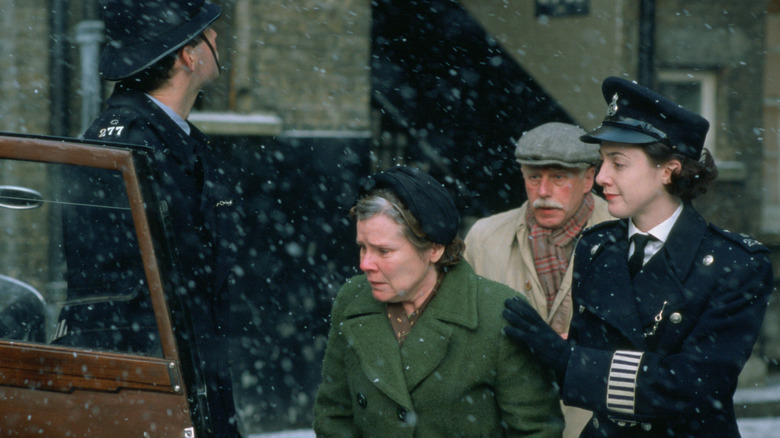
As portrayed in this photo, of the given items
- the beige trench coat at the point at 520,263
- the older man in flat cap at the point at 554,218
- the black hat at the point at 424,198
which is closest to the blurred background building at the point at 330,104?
the beige trench coat at the point at 520,263

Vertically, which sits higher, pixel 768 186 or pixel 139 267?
pixel 139 267

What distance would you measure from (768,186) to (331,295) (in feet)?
14.9

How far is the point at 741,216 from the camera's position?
847 centimetres

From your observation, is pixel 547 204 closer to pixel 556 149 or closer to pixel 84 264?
pixel 556 149

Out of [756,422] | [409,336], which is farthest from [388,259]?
[756,422]

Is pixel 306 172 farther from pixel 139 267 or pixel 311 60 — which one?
pixel 139 267

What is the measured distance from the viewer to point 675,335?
2762mm

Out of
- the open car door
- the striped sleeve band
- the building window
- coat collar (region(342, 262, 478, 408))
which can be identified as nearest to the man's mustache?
coat collar (region(342, 262, 478, 408))

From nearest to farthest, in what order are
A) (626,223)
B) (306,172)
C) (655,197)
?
1. (655,197)
2. (626,223)
3. (306,172)

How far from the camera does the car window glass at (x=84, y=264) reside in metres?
2.63

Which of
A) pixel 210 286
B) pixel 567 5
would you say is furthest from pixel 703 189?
pixel 567 5

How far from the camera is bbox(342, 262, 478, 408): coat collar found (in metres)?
2.87

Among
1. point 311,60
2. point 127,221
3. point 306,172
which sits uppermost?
point 127,221

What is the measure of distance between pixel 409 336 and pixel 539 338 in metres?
0.43
